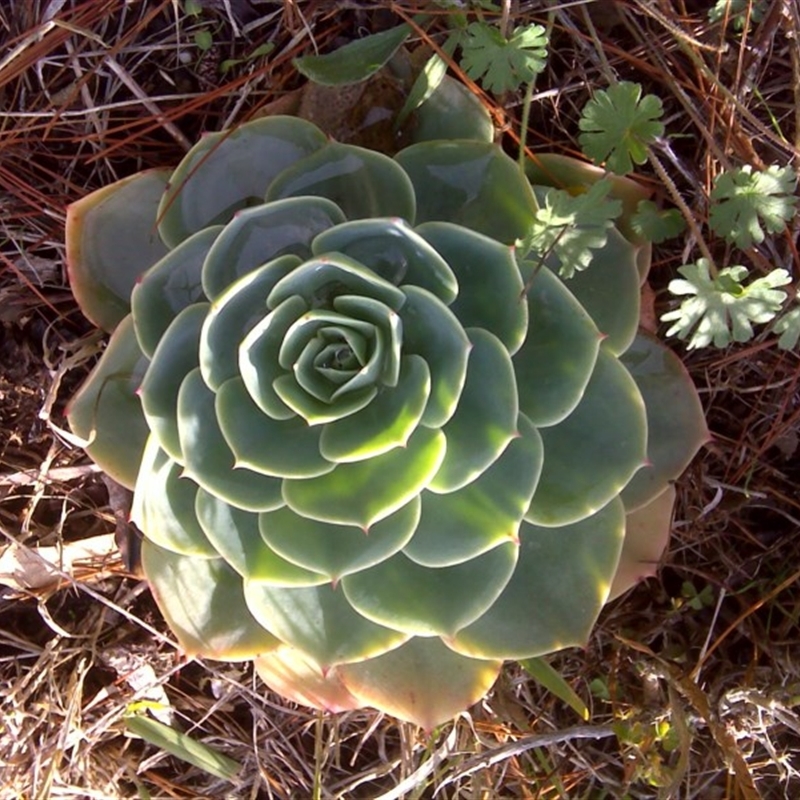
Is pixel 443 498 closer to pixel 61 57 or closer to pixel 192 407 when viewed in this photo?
pixel 192 407

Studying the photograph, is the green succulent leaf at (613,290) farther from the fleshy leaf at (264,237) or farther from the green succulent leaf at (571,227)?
the fleshy leaf at (264,237)

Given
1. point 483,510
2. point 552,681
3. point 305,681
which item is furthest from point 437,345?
point 552,681

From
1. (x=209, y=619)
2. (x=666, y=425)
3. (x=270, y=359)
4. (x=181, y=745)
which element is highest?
(x=270, y=359)

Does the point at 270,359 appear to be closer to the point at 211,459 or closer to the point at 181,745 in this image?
the point at 211,459

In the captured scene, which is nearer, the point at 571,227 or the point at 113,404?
the point at 571,227

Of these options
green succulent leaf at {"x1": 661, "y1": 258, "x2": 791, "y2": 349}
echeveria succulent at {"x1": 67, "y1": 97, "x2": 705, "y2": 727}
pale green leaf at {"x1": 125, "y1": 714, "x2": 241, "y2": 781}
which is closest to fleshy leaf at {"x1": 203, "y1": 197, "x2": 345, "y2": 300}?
echeveria succulent at {"x1": 67, "y1": 97, "x2": 705, "y2": 727}

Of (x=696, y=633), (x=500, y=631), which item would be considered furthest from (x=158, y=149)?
(x=696, y=633)

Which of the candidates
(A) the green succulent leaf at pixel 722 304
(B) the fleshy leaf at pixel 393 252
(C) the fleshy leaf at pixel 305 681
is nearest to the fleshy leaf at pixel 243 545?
(C) the fleshy leaf at pixel 305 681
